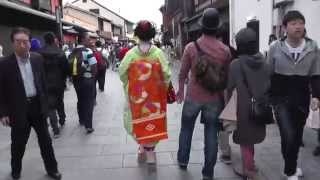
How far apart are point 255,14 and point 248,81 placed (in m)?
12.0

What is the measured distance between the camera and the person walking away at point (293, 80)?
16.5ft

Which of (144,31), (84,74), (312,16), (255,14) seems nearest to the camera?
(144,31)

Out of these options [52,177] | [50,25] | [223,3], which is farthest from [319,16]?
[50,25]

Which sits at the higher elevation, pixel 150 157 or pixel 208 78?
pixel 208 78

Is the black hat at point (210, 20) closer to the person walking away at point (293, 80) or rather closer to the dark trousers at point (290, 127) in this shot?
the person walking away at point (293, 80)

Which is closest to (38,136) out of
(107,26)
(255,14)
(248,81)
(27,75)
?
(27,75)

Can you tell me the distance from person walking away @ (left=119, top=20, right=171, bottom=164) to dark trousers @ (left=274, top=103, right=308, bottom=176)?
1457 millimetres

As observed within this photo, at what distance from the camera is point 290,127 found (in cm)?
513

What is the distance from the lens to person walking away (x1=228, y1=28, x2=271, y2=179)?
508cm

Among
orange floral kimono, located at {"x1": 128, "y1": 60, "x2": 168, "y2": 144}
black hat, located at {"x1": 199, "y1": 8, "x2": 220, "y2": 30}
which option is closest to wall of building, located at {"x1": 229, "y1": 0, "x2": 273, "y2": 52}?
orange floral kimono, located at {"x1": 128, "y1": 60, "x2": 168, "y2": 144}

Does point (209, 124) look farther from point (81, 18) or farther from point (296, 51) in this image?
point (81, 18)

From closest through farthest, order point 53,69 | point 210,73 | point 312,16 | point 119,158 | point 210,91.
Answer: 1. point 210,73
2. point 210,91
3. point 119,158
4. point 53,69
5. point 312,16

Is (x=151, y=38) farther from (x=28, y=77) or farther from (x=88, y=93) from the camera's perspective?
(x=88, y=93)

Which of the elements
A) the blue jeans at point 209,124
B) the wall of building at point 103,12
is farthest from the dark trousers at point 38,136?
the wall of building at point 103,12
